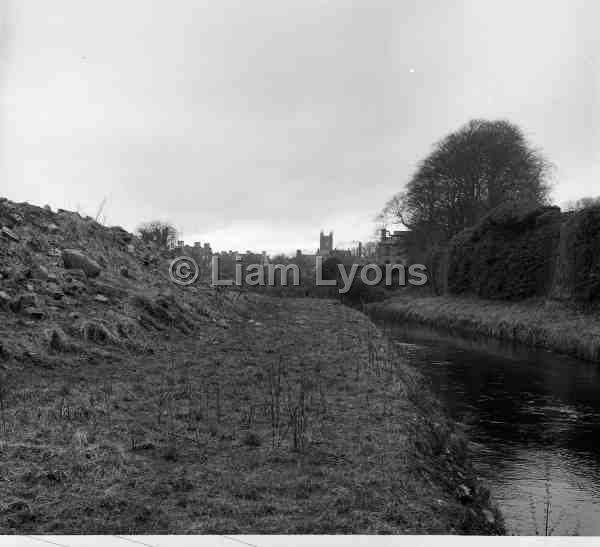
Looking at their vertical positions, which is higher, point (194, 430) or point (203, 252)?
point (203, 252)

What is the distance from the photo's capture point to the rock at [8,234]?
15000mm

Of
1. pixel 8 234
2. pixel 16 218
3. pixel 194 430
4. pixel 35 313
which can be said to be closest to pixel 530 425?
pixel 194 430

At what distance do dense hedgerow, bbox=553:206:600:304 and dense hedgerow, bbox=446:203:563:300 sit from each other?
285cm

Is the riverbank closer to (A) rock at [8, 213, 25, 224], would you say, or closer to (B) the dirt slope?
(B) the dirt slope

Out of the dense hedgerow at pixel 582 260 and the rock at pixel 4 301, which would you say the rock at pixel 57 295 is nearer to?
the rock at pixel 4 301

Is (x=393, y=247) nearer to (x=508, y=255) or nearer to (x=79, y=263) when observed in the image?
(x=508, y=255)

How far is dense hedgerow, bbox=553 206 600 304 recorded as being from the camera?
22359mm

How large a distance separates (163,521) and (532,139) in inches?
1682

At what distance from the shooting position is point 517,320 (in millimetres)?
25156

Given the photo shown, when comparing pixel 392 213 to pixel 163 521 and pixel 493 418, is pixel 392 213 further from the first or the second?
pixel 163 521

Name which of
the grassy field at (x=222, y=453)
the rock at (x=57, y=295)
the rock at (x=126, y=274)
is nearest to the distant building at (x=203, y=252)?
the rock at (x=126, y=274)

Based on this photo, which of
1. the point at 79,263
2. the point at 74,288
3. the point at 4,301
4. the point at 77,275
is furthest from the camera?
the point at 79,263

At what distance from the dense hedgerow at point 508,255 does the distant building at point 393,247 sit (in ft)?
42.1

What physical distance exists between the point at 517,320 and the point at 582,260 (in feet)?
12.0
